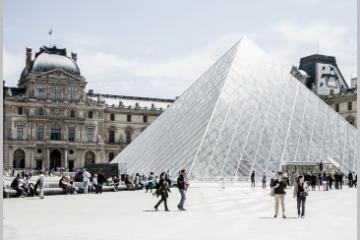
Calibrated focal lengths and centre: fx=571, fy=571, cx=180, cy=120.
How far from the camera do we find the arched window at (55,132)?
3044 inches

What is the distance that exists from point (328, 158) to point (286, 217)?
17.8m

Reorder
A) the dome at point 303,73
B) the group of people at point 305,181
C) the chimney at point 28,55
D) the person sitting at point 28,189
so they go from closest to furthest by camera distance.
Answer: the group of people at point 305,181
the person sitting at point 28,189
the chimney at point 28,55
the dome at point 303,73

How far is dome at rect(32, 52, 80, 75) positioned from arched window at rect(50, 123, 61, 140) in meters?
7.68

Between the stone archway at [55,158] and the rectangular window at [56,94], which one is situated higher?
the rectangular window at [56,94]

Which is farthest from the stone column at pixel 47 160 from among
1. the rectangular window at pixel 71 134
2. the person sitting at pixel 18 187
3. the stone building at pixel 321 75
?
the person sitting at pixel 18 187

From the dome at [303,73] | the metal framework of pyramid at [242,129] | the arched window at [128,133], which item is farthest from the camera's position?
the arched window at [128,133]

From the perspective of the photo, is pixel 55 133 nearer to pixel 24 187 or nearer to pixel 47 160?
pixel 47 160

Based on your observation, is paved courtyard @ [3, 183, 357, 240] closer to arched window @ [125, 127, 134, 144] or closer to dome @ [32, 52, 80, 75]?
dome @ [32, 52, 80, 75]

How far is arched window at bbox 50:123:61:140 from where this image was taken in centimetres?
7731

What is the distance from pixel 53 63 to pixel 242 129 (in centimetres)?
5375

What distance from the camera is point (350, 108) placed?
71.1 metres

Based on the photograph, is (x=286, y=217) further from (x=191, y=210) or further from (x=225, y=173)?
(x=225, y=173)

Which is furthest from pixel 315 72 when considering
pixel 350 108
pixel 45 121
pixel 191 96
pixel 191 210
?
pixel 191 210

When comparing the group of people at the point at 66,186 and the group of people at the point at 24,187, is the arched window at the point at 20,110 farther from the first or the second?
the group of people at the point at 24,187
